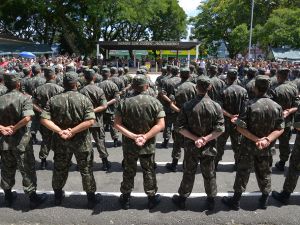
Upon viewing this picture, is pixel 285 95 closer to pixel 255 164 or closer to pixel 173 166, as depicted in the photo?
pixel 255 164

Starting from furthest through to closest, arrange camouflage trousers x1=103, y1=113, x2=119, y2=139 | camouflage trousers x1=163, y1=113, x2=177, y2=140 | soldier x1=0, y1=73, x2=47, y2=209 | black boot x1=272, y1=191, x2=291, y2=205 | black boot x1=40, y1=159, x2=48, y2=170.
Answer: camouflage trousers x1=103, y1=113, x2=119, y2=139 < camouflage trousers x1=163, y1=113, x2=177, y2=140 < black boot x1=40, y1=159, x2=48, y2=170 < black boot x1=272, y1=191, x2=291, y2=205 < soldier x1=0, y1=73, x2=47, y2=209

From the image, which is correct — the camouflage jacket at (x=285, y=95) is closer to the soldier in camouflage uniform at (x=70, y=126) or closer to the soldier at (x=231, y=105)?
the soldier at (x=231, y=105)

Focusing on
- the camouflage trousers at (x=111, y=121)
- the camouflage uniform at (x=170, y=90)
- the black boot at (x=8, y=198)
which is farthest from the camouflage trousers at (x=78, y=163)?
the camouflage trousers at (x=111, y=121)

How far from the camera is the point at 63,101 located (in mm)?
5207

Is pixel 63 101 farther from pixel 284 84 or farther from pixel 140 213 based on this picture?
pixel 284 84

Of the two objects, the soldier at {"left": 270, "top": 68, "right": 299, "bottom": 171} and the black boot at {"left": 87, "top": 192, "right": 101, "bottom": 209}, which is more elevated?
the soldier at {"left": 270, "top": 68, "right": 299, "bottom": 171}

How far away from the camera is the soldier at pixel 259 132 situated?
16.7 ft

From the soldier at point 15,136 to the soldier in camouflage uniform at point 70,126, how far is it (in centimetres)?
36

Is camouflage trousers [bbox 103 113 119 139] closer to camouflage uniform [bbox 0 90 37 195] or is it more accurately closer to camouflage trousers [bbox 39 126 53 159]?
camouflage trousers [bbox 39 126 53 159]

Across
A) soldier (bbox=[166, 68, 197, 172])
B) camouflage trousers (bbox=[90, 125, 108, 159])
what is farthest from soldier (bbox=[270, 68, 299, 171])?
camouflage trousers (bbox=[90, 125, 108, 159])

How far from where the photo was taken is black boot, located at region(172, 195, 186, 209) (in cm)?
548

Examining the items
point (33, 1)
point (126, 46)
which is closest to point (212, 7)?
point (126, 46)

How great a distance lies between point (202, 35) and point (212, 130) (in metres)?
47.3

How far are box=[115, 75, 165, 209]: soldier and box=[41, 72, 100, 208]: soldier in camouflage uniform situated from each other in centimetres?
52
